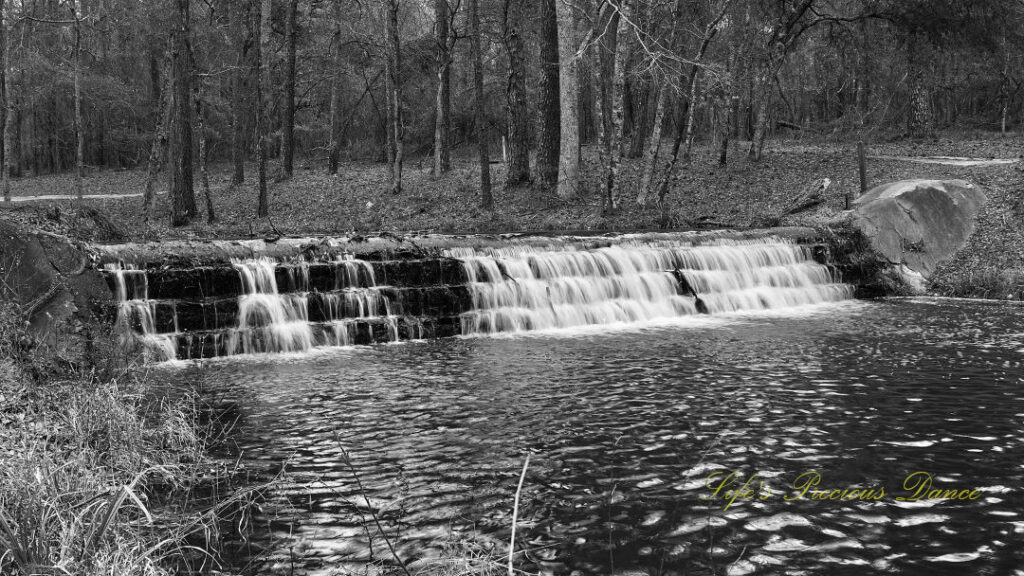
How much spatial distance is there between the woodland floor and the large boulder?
14.0 inches

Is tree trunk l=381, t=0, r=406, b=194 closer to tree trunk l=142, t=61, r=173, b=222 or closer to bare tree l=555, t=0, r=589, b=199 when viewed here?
bare tree l=555, t=0, r=589, b=199

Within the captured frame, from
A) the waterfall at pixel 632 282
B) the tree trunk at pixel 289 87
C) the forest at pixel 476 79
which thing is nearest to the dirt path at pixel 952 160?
the forest at pixel 476 79

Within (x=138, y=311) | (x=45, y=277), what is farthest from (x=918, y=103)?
(x=45, y=277)

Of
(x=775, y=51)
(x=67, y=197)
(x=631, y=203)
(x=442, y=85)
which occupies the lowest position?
(x=631, y=203)

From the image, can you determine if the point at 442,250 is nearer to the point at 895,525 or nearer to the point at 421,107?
the point at 895,525

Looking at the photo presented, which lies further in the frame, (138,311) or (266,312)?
(266,312)

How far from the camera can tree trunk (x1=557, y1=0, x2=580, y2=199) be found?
20.4m

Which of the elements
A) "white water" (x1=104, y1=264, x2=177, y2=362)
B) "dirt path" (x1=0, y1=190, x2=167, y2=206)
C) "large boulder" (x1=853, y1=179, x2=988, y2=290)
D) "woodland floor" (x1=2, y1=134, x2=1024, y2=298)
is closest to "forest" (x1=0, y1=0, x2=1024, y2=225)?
"woodland floor" (x1=2, y1=134, x2=1024, y2=298)

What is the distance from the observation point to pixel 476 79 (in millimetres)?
23375

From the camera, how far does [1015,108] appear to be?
149ft

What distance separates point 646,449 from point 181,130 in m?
19.5

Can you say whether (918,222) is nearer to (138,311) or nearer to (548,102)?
(548,102)

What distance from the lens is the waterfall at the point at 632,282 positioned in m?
13.5

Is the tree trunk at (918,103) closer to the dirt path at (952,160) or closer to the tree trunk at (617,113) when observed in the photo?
the dirt path at (952,160)
